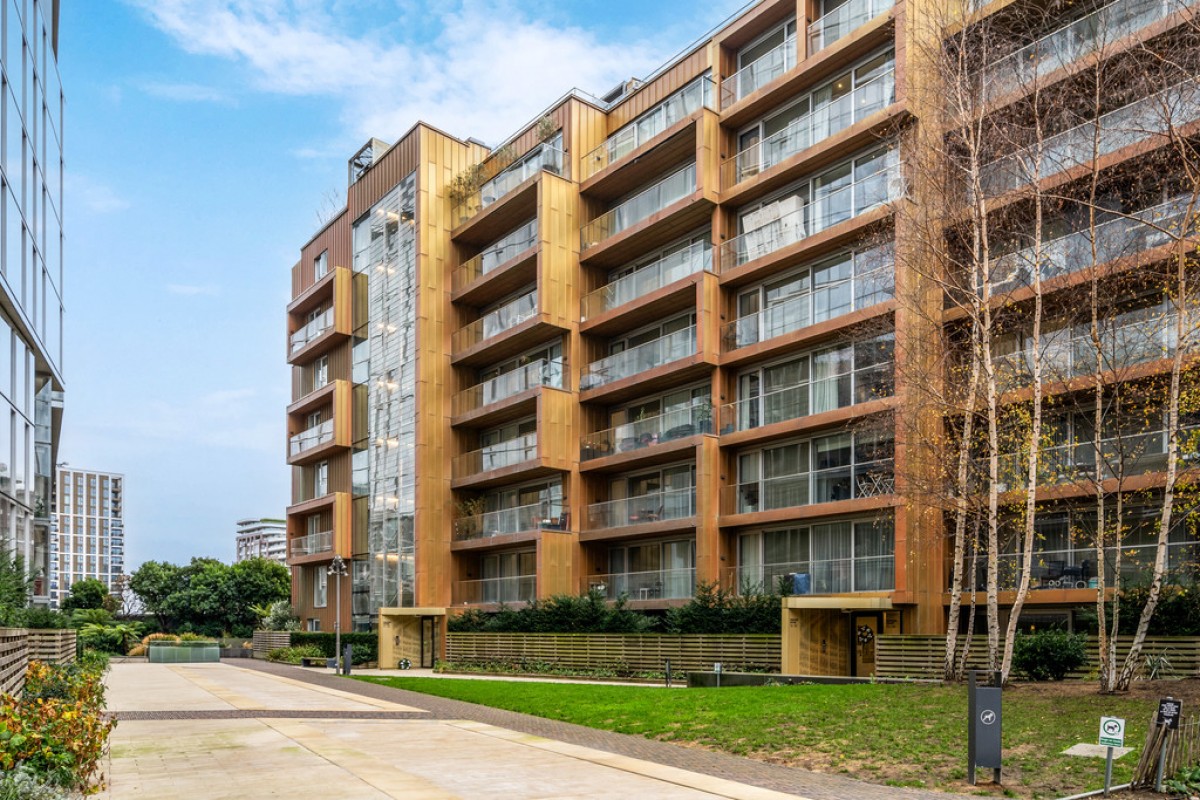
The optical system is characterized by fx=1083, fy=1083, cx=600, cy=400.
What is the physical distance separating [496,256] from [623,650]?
1818cm

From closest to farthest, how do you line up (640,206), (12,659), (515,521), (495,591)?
(12,659) < (640,206) < (515,521) < (495,591)

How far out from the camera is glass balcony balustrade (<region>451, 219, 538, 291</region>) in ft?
137

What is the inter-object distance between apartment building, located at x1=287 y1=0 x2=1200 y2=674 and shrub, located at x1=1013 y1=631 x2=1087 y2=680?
3.33 meters

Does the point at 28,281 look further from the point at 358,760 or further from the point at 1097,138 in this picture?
the point at 1097,138

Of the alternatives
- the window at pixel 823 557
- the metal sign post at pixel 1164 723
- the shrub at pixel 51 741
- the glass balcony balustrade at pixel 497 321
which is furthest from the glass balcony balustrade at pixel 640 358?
the shrub at pixel 51 741

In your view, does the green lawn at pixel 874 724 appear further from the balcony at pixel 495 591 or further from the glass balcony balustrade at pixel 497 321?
the glass balcony balustrade at pixel 497 321

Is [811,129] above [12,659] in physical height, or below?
above

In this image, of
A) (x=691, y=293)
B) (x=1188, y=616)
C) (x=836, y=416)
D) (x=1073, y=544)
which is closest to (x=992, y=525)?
(x=1188, y=616)

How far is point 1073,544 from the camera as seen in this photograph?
2542cm

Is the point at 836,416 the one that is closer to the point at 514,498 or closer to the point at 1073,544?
the point at 1073,544

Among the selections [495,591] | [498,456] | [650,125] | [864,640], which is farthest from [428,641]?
[650,125]

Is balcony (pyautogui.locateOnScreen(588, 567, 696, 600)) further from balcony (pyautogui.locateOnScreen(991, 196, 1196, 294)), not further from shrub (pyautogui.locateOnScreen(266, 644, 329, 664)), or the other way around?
shrub (pyautogui.locateOnScreen(266, 644, 329, 664))

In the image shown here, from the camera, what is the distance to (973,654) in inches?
925

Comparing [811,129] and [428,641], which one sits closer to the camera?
[811,129]
